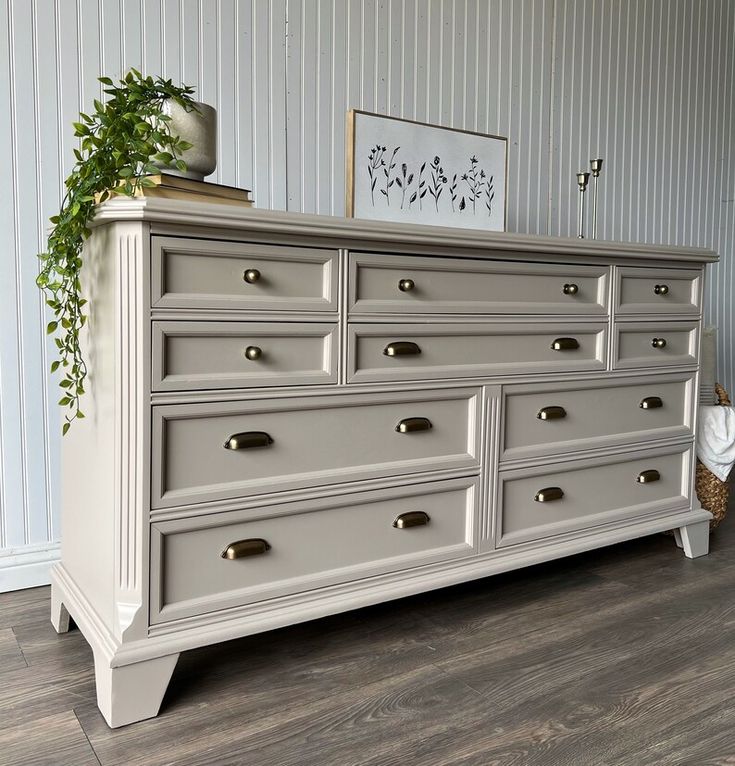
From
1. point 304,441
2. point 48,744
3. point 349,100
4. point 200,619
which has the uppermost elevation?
point 349,100

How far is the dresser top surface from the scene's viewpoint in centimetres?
135

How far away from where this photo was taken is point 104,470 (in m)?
1.49

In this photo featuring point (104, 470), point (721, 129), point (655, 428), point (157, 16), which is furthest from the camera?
point (721, 129)

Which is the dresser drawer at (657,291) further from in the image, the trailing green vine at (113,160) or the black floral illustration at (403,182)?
the trailing green vine at (113,160)

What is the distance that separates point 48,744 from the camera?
52.3 inches

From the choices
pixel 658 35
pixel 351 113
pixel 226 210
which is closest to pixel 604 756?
pixel 226 210

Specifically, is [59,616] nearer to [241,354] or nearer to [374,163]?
[241,354]

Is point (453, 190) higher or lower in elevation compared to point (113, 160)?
higher

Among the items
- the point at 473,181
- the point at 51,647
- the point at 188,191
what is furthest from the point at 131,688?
the point at 473,181

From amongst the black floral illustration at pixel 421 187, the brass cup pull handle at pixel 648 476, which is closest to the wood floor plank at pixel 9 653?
the black floral illustration at pixel 421 187

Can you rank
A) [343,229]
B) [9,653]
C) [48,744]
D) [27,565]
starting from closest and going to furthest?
[48,744] < [343,229] < [9,653] < [27,565]

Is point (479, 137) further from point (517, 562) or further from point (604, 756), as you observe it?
point (604, 756)

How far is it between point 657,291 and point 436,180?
28.7 inches

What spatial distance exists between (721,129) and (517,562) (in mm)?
2808
